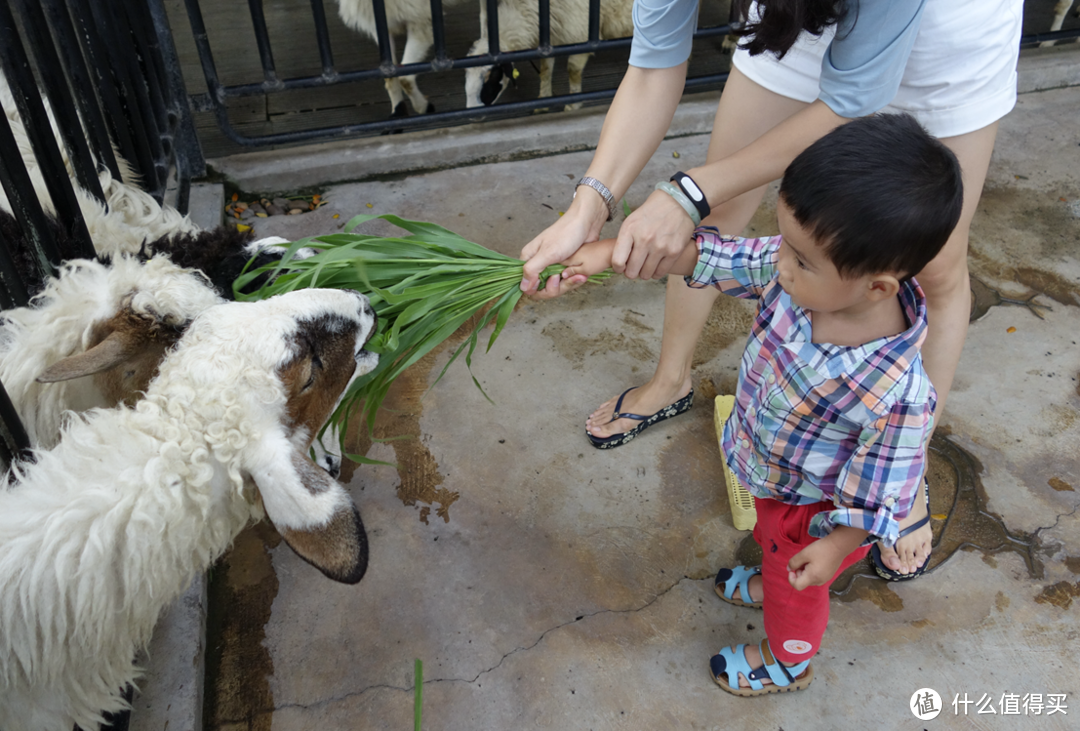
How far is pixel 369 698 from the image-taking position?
211cm

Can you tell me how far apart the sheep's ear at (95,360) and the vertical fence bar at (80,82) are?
1.34 meters

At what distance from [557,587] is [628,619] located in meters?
0.24

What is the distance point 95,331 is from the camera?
1.93 metres

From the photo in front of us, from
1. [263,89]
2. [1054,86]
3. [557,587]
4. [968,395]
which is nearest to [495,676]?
[557,587]

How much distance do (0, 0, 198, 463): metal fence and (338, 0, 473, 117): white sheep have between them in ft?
4.53

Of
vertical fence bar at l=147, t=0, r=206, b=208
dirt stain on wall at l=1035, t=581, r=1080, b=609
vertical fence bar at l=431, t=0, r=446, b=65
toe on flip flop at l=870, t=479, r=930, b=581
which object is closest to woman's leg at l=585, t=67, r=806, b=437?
toe on flip flop at l=870, t=479, r=930, b=581

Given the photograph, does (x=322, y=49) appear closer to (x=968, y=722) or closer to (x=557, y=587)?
(x=557, y=587)

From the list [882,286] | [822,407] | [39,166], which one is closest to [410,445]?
[39,166]

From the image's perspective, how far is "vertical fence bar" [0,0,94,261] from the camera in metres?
2.07

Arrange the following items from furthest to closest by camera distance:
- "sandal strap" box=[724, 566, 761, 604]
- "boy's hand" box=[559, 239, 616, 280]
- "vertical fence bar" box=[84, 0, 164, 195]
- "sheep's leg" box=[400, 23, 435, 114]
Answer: "sheep's leg" box=[400, 23, 435, 114], "vertical fence bar" box=[84, 0, 164, 195], "sandal strap" box=[724, 566, 761, 604], "boy's hand" box=[559, 239, 616, 280]

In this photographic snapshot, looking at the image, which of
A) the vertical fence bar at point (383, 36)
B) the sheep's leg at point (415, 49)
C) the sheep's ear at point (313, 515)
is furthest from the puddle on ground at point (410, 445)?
the sheep's leg at point (415, 49)

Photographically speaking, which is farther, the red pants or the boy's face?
the red pants

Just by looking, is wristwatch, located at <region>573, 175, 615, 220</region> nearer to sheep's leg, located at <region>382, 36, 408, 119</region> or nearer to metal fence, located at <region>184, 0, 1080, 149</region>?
metal fence, located at <region>184, 0, 1080, 149</region>

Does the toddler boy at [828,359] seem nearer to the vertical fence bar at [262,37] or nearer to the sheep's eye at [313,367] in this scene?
the sheep's eye at [313,367]
